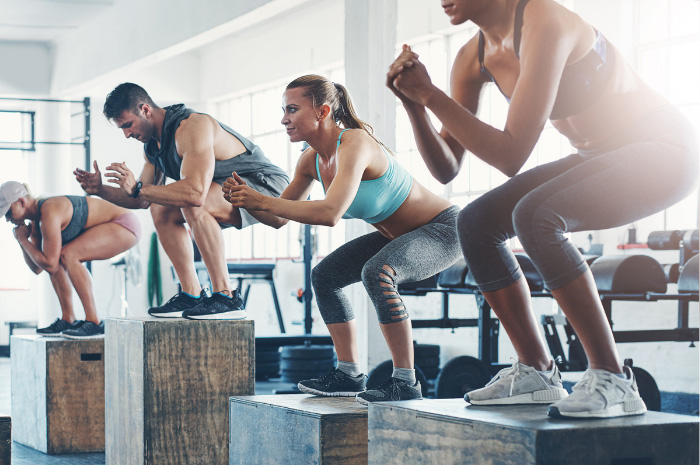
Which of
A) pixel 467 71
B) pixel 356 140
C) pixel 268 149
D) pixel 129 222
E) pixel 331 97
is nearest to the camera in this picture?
pixel 467 71

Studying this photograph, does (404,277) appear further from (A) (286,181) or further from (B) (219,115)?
(B) (219,115)

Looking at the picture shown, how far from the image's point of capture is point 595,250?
596cm

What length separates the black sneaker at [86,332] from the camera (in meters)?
4.26

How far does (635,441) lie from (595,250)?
172 inches

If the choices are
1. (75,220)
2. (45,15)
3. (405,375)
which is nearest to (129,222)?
(75,220)

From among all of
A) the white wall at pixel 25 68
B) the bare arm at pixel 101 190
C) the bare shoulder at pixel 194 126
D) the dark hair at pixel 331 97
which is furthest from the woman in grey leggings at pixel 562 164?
the white wall at pixel 25 68

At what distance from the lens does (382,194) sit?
2.54m

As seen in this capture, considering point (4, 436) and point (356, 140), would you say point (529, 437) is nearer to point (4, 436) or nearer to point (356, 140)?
point (356, 140)

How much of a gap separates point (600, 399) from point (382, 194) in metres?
0.97

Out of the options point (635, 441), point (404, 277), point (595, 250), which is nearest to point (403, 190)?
point (404, 277)

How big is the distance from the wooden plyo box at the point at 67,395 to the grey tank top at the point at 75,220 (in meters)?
0.60

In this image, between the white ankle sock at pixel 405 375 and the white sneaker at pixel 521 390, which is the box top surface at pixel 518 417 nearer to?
the white sneaker at pixel 521 390

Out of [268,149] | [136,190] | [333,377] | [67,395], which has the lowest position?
[67,395]

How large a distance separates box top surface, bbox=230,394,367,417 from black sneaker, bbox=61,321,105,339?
165 cm
